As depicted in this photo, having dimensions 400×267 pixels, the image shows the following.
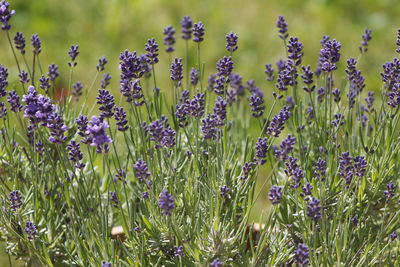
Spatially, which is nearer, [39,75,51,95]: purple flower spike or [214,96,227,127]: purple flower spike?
[214,96,227,127]: purple flower spike

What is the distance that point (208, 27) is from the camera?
6.73 meters

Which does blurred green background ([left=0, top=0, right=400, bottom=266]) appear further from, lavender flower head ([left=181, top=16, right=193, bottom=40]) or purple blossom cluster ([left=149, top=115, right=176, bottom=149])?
purple blossom cluster ([left=149, top=115, right=176, bottom=149])

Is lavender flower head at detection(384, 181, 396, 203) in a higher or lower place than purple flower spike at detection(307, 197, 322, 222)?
higher

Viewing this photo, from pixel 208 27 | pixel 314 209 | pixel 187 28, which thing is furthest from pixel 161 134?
pixel 208 27

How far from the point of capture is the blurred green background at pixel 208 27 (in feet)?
20.4

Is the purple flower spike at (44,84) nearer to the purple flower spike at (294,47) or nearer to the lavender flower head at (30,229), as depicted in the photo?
the lavender flower head at (30,229)

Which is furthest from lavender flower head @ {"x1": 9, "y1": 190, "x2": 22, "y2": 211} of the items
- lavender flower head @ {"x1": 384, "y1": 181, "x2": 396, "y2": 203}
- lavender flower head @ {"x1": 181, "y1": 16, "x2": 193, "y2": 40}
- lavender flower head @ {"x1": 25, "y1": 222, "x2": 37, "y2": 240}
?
lavender flower head @ {"x1": 384, "y1": 181, "x2": 396, "y2": 203}

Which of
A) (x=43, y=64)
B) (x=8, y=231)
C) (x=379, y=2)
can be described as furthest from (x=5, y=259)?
(x=379, y=2)

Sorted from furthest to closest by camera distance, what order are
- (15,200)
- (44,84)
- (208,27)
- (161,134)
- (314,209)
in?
(208,27) → (44,84) → (15,200) → (161,134) → (314,209)

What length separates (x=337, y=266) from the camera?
210cm

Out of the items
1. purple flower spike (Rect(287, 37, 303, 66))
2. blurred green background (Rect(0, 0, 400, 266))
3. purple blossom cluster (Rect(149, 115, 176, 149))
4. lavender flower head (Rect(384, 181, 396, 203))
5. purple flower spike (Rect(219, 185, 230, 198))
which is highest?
blurred green background (Rect(0, 0, 400, 266))

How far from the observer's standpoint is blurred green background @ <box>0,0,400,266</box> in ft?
20.4

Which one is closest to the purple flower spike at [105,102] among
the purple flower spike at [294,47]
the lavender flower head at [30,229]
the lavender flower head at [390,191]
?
the lavender flower head at [30,229]

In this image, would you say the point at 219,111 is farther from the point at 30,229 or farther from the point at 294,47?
the point at 30,229
